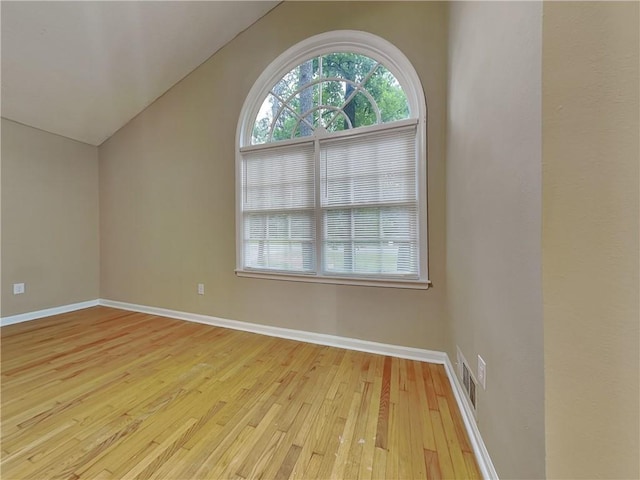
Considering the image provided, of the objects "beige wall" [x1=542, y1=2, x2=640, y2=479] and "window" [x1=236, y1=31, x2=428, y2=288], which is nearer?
"beige wall" [x1=542, y1=2, x2=640, y2=479]

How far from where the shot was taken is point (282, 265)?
2684mm

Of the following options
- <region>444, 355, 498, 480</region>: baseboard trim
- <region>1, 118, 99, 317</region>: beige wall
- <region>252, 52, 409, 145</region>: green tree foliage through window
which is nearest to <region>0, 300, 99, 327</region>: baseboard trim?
<region>1, 118, 99, 317</region>: beige wall

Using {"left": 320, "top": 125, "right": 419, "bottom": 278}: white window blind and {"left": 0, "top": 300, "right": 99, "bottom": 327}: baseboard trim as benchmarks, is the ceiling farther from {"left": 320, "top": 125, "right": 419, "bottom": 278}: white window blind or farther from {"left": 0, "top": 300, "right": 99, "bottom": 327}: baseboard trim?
{"left": 0, "top": 300, "right": 99, "bottom": 327}: baseboard trim

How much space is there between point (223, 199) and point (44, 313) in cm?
279

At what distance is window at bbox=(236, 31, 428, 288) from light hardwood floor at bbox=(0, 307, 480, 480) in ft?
2.66

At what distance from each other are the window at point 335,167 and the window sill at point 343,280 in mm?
11

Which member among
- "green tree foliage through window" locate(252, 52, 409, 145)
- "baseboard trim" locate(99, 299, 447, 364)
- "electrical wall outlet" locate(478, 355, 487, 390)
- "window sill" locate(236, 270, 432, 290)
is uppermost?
"green tree foliage through window" locate(252, 52, 409, 145)

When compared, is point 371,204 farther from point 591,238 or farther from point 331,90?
point 591,238

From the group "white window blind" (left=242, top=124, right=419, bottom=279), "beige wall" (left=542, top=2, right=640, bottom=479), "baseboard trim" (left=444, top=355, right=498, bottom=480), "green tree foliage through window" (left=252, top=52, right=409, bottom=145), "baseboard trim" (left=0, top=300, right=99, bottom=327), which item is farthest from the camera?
"baseboard trim" (left=0, top=300, right=99, bottom=327)

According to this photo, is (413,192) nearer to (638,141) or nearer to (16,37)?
(638,141)

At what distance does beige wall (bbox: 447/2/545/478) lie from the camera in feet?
2.41

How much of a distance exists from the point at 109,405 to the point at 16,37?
316cm

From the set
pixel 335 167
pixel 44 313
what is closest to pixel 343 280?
pixel 335 167

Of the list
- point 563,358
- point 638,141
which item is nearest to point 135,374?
point 563,358
